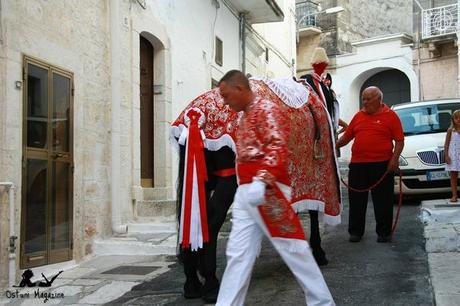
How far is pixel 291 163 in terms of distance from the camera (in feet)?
14.9

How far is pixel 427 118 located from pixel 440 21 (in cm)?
1386

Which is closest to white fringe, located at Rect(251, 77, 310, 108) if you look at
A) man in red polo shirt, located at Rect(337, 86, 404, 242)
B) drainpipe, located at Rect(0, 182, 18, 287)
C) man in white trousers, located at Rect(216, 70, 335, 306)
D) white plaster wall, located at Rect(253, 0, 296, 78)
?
man in white trousers, located at Rect(216, 70, 335, 306)

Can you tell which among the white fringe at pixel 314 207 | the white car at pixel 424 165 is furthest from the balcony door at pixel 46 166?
the white car at pixel 424 165

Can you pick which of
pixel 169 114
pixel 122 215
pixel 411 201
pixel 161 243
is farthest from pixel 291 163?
pixel 411 201

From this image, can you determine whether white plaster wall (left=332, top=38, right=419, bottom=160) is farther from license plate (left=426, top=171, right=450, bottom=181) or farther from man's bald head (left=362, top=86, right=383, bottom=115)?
man's bald head (left=362, top=86, right=383, bottom=115)

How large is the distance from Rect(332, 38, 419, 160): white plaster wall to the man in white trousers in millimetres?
20467

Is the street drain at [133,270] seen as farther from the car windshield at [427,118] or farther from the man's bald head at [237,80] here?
the car windshield at [427,118]

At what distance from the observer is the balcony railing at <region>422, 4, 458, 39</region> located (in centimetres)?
2217

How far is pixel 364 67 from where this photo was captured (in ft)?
82.7

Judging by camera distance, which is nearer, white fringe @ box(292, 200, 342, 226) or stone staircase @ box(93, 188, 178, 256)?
white fringe @ box(292, 200, 342, 226)

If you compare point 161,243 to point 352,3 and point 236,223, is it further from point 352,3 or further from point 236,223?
point 352,3

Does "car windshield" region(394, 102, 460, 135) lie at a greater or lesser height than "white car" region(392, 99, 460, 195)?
greater

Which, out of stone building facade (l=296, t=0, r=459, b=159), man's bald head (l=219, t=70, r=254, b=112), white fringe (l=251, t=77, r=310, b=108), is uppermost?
stone building facade (l=296, t=0, r=459, b=159)

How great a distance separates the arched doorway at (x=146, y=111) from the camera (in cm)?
938
